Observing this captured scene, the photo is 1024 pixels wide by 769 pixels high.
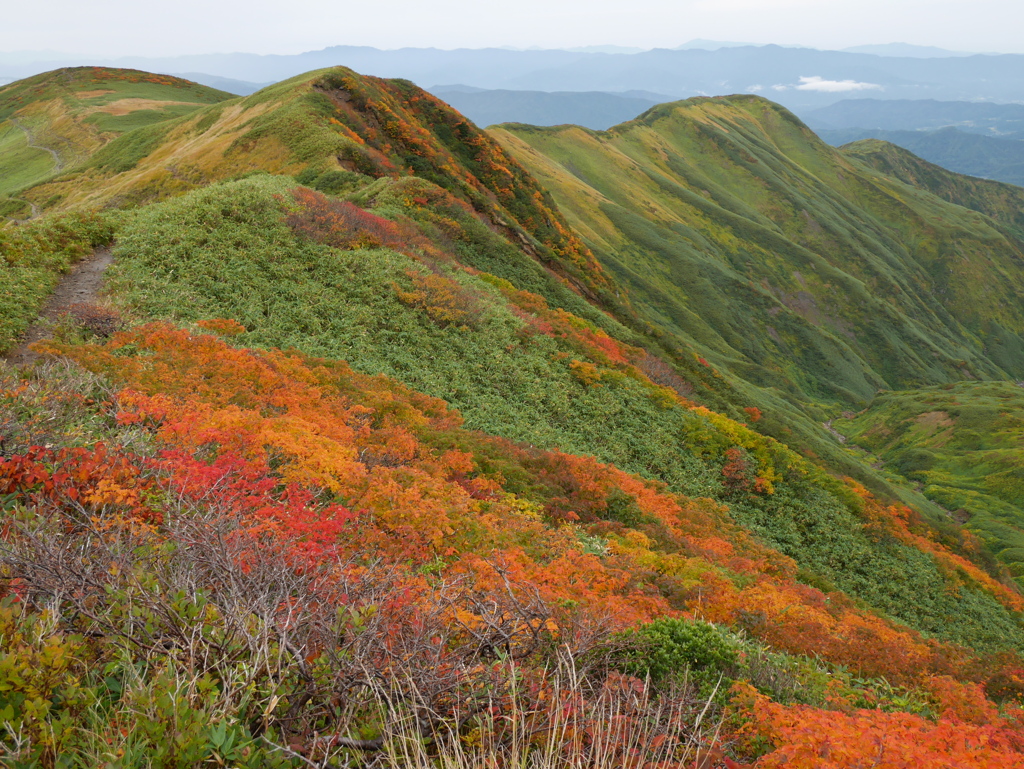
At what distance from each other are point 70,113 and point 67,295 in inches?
3507

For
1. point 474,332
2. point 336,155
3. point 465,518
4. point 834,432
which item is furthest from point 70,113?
point 834,432

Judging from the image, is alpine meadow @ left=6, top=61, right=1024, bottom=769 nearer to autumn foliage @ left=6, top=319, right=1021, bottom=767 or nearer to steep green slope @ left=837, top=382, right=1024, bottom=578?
autumn foliage @ left=6, top=319, right=1021, bottom=767

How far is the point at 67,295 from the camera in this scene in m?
20.4

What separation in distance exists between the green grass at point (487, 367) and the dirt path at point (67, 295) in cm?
84

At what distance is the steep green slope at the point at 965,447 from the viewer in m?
52.8

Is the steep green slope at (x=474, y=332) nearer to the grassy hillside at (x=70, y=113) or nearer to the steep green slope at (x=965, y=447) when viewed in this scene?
the steep green slope at (x=965, y=447)

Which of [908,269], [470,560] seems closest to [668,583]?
[470,560]

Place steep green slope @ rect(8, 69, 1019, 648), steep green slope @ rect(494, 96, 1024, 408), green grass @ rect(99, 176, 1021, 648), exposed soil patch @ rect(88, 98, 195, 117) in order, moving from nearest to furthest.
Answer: green grass @ rect(99, 176, 1021, 648)
steep green slope @ rect(8, 69, 1019, 648)
exposed soil patch @ rect(88, 98, 195, 117)
steep green slope @ rect(494, 96, 1024, 408)

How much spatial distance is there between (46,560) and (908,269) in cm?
18913

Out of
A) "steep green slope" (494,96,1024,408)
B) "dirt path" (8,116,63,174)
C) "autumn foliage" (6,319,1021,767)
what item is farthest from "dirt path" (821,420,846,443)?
"dirt path" (8,116,63,174)

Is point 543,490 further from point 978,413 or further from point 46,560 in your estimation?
point 978,413

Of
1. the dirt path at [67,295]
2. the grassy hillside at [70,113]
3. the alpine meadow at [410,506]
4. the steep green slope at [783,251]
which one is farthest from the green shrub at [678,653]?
the steep green slope at [783,251]

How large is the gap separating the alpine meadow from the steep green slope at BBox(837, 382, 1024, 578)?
0.60 m

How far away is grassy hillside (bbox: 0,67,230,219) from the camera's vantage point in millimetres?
68213
